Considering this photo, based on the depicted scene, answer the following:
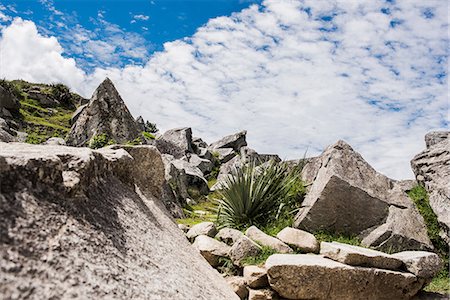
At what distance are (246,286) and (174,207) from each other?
23.6 ft

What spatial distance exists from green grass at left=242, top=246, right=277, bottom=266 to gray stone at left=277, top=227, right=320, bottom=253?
62 centimetres

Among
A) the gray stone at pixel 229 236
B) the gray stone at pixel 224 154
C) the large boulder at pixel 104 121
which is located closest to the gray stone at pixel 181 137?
the gray stone at pixel 224 154

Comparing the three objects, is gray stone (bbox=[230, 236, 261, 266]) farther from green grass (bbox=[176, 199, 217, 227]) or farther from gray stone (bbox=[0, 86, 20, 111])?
gray stone (bbox=[0, 86, 20, 111])

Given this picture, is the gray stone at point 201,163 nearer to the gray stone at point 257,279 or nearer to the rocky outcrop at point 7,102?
the gray stone at point 257,279

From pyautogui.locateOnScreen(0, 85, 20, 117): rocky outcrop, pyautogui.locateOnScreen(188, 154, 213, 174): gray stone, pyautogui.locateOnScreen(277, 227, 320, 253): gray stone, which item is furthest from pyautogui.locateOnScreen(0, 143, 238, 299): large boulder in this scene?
pyautogui.locateOnScreen(0, 85, 20, 117): rocky outcrop

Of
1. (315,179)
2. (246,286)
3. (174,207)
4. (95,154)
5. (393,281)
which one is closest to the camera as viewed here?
(95,154)

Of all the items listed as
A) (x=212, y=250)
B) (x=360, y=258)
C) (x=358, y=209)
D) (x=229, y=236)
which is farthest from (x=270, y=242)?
(x=358, y=209)

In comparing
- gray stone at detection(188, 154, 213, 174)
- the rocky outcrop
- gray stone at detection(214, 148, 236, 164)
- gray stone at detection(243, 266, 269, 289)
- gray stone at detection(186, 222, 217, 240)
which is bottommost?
gray stone at detection(243, 266, 269, 289)

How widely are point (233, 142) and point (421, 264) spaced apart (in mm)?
28525

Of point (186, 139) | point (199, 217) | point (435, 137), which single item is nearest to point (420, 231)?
point (435, 137)

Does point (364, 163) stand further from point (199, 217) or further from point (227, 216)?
point (199, 217)

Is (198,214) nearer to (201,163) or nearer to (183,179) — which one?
(183,179)

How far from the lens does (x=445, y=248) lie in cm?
909

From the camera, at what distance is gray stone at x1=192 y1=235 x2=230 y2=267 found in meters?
8.25
